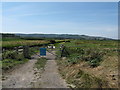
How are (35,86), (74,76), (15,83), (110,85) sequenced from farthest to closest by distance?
(74,76), (15,83), (35,86), (110,85)

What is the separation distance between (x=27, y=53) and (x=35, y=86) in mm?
13555

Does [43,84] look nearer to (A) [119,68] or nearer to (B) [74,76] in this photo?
(B) [74,76]

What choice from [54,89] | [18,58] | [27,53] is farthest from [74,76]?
[27,53]

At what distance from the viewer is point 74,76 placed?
38.4 feet

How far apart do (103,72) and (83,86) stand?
97.8 inches

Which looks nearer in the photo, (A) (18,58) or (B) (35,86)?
(B) (35,86)

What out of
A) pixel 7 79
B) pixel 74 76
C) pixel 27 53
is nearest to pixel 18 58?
pixel 27 53

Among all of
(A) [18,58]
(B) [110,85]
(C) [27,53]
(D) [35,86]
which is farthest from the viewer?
(C) [27,53]

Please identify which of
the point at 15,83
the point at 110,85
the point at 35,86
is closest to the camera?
the point at 110,85

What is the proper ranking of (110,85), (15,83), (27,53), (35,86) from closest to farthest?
(110,85) → (35,86) → (15,83) → (27,53)

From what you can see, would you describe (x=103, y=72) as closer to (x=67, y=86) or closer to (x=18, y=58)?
(x=67, y=86)

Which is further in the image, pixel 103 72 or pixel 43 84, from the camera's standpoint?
pixel 103 72

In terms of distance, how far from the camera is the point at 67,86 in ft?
33.3

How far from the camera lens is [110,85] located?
9188 millimetres
